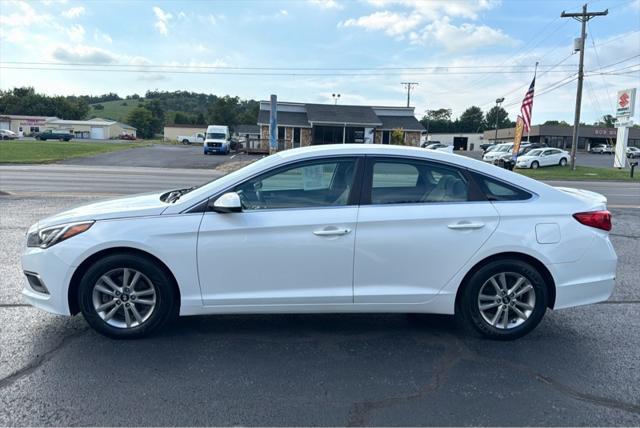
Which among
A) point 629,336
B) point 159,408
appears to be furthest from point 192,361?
point 629,336

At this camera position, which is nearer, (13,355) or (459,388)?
(459,388)

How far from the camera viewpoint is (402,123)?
169ft

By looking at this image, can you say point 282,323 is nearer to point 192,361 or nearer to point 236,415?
point 192,361

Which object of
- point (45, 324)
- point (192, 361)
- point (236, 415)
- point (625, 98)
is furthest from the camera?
point (625, 98)

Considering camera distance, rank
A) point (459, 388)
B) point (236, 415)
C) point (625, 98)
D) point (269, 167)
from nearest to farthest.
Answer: point (236, 415) < point (459, 388) < point (269, 167) < point (625, 98)

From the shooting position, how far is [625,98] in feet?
116

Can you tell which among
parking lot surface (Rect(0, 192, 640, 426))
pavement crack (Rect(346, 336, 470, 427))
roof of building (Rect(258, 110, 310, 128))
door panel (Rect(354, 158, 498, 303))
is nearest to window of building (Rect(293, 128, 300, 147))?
roof of building (Rect(258, 110, 310, 128))

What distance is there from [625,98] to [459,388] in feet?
133

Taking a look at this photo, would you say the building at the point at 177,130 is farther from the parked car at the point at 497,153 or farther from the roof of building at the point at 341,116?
the parked car at the point at 497,153

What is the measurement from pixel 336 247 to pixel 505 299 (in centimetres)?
152

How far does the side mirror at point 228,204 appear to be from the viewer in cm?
356

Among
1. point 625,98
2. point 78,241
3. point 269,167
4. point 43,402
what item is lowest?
point 43,402

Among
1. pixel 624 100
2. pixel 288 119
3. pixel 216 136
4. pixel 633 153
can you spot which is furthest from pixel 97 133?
pixel 633 153

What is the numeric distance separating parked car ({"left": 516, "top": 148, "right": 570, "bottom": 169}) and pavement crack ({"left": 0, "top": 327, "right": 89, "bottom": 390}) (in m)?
35.2
